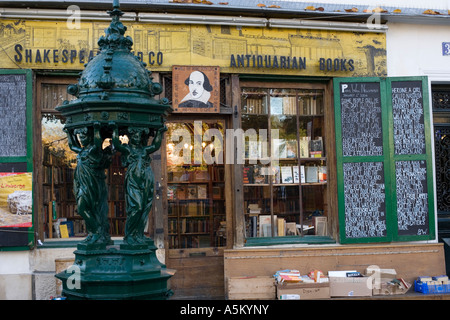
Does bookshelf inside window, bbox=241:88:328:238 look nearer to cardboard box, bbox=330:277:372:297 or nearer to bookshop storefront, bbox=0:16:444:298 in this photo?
bookshop storefront, bbox=0:16:444:298

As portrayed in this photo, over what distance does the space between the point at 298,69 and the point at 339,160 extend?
1.47 m

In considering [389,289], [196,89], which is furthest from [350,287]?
[196,89]

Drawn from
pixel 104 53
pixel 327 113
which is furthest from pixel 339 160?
pixel 104 53

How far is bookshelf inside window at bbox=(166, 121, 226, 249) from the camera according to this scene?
25.6 feet

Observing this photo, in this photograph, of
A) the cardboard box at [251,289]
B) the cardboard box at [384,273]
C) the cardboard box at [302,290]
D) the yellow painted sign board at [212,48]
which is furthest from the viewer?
the cardboard box at [384,273]

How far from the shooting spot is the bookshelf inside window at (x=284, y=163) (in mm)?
7891

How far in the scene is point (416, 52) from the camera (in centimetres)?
821

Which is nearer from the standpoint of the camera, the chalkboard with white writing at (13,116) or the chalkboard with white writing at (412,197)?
the chalkboard with white writing at (13,116)

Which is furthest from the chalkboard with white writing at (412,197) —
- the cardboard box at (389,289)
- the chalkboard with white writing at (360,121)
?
the cardboard box at (389,289)

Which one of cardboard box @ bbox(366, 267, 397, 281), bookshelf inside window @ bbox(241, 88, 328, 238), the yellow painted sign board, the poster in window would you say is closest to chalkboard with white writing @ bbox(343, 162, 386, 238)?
bookshelf inside window @ bbox(241, 88, 328, 238)

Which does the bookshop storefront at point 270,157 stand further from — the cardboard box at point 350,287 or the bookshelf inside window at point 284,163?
the cardboard box at point 350,287

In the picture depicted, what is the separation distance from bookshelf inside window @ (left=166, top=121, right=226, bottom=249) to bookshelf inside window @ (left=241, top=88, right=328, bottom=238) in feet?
1.39

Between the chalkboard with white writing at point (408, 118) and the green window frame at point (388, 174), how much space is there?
0.01 m
